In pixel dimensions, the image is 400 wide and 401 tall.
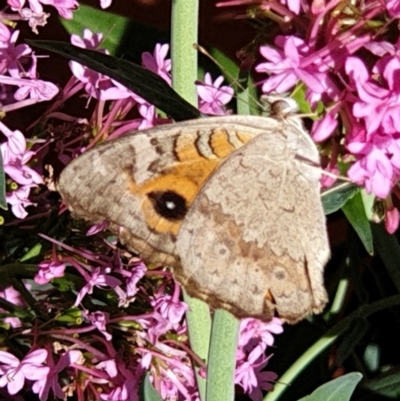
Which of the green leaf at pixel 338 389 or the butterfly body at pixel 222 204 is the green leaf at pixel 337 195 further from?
the green leaf at pixel 338 389

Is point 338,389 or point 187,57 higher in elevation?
point 187,57

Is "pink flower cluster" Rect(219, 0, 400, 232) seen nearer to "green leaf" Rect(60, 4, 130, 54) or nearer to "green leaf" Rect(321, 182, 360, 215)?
"green leaf" Rect(321, 182, 360, 215)

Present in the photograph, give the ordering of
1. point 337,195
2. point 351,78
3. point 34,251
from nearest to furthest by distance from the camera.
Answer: point 351,78 → point 337,195 → point 34,251

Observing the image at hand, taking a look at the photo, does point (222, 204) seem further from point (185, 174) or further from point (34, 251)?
point (34, 251)

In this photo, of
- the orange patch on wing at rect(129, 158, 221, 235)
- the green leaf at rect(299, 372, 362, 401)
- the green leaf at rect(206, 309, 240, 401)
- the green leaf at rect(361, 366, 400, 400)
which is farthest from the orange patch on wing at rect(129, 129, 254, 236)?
the green leaf at rect(361, 366, 400, 400)

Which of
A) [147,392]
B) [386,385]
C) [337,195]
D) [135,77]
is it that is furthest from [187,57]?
[386,385]

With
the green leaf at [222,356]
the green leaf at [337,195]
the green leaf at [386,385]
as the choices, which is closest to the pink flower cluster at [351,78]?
the green leaf at [337,195]
